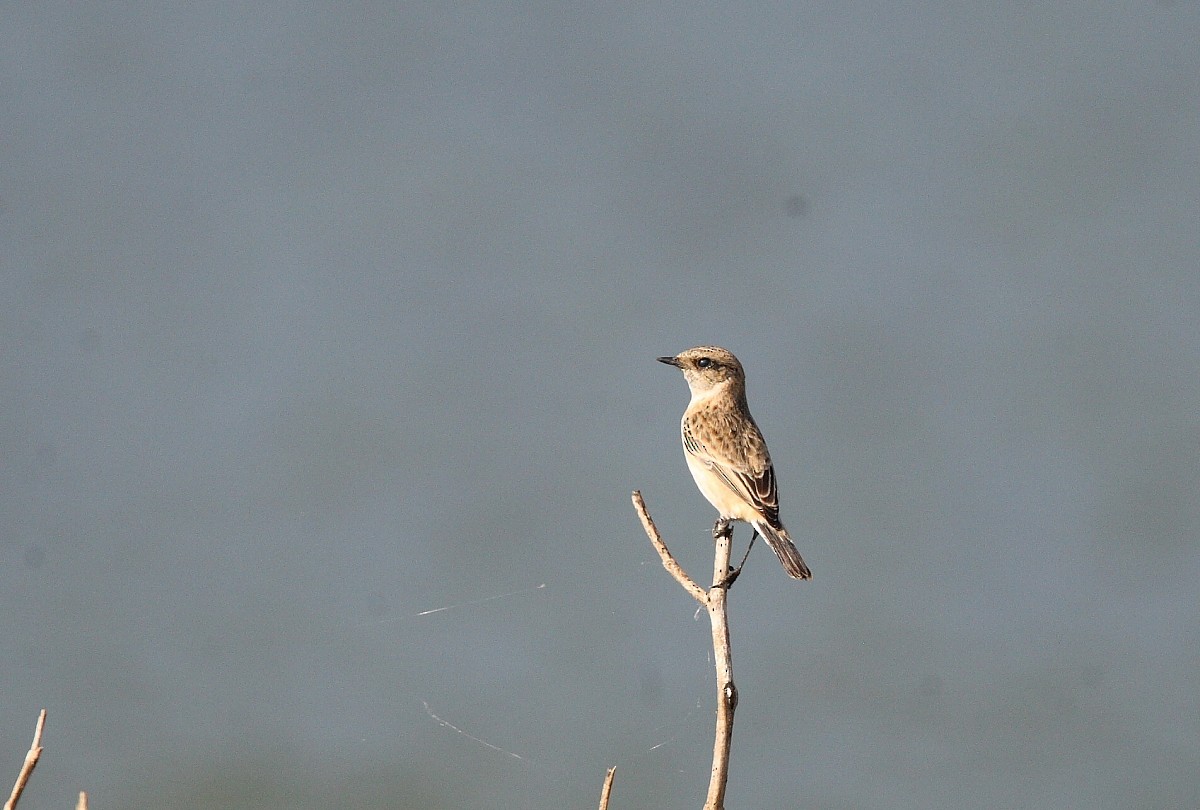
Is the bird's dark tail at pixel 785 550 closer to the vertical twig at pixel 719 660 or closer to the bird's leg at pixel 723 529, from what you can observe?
the bird's leg at pixel 723 529

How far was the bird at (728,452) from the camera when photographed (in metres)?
3.45

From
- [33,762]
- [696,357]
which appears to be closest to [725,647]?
[33,762]

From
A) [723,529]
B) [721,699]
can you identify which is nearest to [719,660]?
[721,699]

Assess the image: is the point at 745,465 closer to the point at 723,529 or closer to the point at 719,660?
the point at 723,529

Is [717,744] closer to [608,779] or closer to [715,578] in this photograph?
[608,779]

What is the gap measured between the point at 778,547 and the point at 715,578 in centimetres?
85

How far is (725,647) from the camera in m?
1.93

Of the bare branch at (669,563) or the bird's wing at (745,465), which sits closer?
A: the bare branch at (669,563)

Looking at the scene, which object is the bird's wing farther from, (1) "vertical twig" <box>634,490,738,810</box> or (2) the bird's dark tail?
(1) "vertical twig" <box>634,490,738,810</box>

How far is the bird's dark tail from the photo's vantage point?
10.5 ft

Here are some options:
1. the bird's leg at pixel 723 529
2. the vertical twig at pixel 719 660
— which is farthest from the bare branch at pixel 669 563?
the bird's leg at pixel 723 529

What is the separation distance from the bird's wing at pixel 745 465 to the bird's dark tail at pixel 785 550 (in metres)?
0.03

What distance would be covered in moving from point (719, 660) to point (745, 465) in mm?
1675

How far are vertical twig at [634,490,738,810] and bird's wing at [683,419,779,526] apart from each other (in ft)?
2.65
